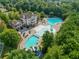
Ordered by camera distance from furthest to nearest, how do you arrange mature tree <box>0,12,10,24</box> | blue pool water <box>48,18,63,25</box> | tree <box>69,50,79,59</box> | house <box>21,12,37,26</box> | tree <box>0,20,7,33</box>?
blue pool water <box>48,18,63,25</box>, house <box>21,12,37,26</box>, mature tree <box>0,12,10,24</box>, tree <box>0,20,7,33</box>, tree <box>69,50,79,59</box>

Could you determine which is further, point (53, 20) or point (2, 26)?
point (53, 20)

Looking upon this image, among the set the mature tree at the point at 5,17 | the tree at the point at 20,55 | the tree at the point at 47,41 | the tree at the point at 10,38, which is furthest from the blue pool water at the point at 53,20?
the tree at the point at 20,55

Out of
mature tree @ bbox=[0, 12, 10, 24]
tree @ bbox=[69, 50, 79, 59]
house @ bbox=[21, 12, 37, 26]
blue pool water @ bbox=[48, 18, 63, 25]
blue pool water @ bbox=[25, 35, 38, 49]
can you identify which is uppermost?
tree @ bbox=[69, 50, 79, 59]

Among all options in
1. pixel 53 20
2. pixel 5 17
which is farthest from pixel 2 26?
pixel 53 20

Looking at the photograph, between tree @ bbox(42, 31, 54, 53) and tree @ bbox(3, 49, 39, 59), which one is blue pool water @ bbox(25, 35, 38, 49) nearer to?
tree @ bbox(42, 31, 54, 53)

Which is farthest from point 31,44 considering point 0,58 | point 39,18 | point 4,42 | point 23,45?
point 39,18

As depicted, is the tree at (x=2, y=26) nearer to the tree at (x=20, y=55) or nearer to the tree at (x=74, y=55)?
the tree at (x=20, y=55)

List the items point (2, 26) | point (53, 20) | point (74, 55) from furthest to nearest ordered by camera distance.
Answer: point (53, 20) < point (2, 26) < point (74, 55)

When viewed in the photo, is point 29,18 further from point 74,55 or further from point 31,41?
point 74,55

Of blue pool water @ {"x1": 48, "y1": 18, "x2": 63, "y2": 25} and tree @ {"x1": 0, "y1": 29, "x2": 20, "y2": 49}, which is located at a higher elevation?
tree @ {"x1": 0, "y1": 29, "x2": 20, "y2": 49}

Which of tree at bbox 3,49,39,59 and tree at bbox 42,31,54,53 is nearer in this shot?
tree at bbox 3,49,39,59

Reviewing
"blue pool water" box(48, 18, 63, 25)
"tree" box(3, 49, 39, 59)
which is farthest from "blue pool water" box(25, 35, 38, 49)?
"blue pool water" box(48, 18, 63, 25)
